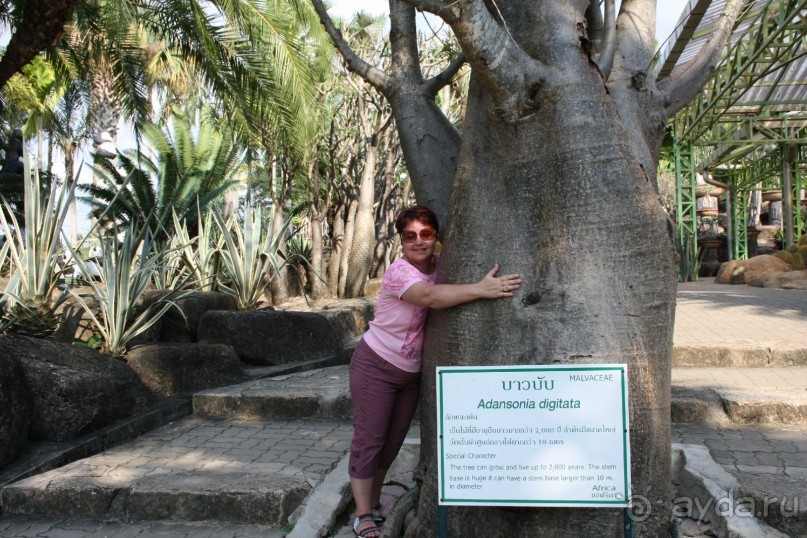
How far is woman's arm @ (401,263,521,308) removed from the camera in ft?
8.27

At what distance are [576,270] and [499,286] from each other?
28cm

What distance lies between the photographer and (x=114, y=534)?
3.15 m

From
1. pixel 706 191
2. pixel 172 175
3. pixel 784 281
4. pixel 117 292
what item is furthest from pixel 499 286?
pixel 706 191

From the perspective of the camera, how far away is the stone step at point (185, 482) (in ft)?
10.5

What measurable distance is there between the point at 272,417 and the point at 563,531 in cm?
293

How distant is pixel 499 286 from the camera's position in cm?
252

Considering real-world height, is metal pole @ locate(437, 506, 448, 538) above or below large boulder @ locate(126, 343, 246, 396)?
below

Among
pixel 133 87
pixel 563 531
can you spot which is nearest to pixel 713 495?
Result: pixel 563 531

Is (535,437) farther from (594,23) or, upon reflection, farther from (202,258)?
(202,258)

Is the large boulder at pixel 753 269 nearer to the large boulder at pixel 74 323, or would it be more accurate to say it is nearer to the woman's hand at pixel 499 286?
the large boulder at pixel 74 323

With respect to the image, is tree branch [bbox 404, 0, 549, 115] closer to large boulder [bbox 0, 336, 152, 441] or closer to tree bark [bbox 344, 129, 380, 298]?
large boulder [bbox 0, 336, 152, 441]

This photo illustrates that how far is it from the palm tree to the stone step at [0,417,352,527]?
6957 millimetres

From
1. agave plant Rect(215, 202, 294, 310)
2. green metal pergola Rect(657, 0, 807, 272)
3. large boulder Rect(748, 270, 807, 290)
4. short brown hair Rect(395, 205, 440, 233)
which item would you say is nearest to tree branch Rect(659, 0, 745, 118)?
short brown hair Rect(395, 205, 440, 233)

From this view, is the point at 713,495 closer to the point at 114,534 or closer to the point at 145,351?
the point at 114,534
